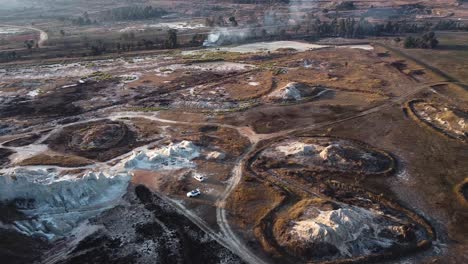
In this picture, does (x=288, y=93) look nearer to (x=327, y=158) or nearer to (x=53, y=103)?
(x=327, y=158)

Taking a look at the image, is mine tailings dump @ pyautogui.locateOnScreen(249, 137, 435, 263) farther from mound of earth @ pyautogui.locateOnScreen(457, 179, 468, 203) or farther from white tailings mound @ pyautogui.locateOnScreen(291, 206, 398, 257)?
mound of earth @ pyautogui.locateOnScreen(457, 179, 468, 203)

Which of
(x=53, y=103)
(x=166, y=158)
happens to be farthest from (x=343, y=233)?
(x=53, y=103)

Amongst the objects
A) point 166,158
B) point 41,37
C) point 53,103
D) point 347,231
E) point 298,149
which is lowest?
point 347,231

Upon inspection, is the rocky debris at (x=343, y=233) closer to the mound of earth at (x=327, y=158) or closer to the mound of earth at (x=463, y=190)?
the mound of earth at (x=463, y=190)

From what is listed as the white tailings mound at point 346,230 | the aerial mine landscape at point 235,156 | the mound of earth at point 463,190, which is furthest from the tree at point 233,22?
the white tailings mound at point 346,230

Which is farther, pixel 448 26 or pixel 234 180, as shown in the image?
pixel 448 26

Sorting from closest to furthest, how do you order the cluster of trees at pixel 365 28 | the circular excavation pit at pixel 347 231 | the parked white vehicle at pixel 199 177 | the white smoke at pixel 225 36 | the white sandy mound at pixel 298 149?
1. the circular excavation pit at pixel 347 231
2. the parked white vehicle at pixel 199 177
3. the white sandy mound at pixel 298 149
4. the white smoke at pixel 225 36
5. the cluster of trees at pixel 365 28
